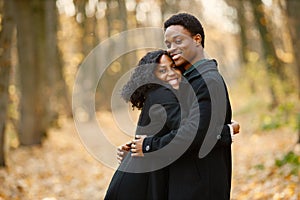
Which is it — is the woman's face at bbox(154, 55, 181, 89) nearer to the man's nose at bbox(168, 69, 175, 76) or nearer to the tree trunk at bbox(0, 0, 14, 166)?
the man's nose at bbox(168, 69, 175, 76)

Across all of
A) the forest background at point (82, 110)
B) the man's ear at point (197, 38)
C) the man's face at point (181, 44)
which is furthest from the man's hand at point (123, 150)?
the forest background at point (82, 110)

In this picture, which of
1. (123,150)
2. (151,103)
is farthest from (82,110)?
(151,103)

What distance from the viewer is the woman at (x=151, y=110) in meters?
3.40

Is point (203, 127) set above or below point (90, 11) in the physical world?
below

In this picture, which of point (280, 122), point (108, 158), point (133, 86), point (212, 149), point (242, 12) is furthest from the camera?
point (242, 12)

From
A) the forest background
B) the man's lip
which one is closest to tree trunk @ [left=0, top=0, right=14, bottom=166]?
the forest background

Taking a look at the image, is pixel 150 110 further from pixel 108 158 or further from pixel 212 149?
pixel 108 158

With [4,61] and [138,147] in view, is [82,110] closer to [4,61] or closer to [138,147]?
[4,61]

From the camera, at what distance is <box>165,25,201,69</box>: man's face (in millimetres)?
3463

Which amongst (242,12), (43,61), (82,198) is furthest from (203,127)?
(242,12)

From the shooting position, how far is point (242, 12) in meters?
22.9

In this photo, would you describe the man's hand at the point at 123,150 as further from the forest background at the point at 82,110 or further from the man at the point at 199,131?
the forest background at the point at 82,110

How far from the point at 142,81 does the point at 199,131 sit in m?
0.67

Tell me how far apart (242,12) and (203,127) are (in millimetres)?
20672
